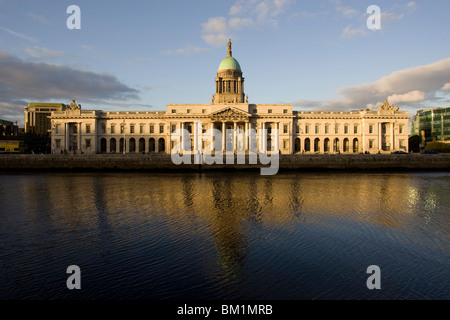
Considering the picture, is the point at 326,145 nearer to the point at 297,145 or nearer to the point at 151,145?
the point at 297,145

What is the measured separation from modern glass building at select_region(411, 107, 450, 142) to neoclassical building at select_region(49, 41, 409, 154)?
1425 inches

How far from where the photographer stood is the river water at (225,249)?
8.74 meters

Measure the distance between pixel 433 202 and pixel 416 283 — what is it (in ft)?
50.8

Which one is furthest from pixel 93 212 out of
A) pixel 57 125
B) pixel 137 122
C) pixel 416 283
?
pixel 57 125

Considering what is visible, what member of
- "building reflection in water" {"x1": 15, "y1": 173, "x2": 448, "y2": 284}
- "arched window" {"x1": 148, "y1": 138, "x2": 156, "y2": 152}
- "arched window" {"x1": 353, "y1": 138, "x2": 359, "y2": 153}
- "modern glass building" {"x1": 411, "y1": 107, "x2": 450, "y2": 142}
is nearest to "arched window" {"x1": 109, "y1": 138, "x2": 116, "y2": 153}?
"arched window" {"x1": 148, "y1": 138, "x2": 156, "y2": 152}

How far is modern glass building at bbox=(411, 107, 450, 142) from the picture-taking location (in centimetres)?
10744

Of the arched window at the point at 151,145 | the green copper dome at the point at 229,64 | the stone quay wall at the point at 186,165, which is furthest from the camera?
the green copper dome at the point at 229,64

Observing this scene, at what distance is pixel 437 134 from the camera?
111062 millimetres

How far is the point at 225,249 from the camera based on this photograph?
11.9 m

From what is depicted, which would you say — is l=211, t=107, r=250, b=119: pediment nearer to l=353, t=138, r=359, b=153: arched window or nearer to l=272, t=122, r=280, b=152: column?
l=272, t=122, r=280, b=152: column

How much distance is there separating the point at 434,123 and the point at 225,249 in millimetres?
125124

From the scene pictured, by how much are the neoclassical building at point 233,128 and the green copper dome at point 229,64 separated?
15102 millimetres

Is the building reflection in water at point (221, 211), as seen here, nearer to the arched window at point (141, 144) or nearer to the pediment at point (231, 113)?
the pediment at point (231, 113)

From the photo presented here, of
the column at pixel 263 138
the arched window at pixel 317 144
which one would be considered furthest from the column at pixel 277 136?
the arched window at pixel 317 144
